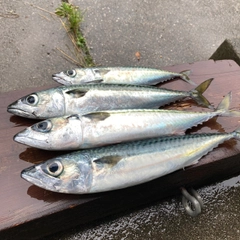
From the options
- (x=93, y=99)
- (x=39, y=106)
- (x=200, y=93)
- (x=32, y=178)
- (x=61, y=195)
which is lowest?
(x=61, y=195)

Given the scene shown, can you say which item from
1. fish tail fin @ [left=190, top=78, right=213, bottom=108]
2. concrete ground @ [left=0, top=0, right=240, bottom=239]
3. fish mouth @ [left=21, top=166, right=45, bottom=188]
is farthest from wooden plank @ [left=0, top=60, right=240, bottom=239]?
concrete ground @ [left=0, top=0, right=240, bottom=239]

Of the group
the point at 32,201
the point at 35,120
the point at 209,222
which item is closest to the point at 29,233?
the point at 32,201

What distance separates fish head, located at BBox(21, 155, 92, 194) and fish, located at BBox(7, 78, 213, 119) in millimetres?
506

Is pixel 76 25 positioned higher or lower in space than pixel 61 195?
higher

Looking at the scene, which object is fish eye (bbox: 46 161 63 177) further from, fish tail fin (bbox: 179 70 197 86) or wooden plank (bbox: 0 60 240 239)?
fish tail fin (bbox: 179 70 197 86)

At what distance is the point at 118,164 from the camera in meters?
1.77

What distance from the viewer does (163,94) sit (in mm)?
2350

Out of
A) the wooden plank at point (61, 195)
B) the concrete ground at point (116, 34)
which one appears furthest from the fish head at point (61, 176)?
the concrete ground at point (116, 34)

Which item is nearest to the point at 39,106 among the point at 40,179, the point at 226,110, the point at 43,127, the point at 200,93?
the point at 43,127

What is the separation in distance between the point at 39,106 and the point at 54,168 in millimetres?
575

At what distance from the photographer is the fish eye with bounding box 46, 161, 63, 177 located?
1.65m

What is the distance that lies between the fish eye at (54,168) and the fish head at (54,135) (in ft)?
0.63

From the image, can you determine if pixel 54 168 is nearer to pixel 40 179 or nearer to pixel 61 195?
pixel 40 179

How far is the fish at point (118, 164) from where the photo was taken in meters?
1.66
